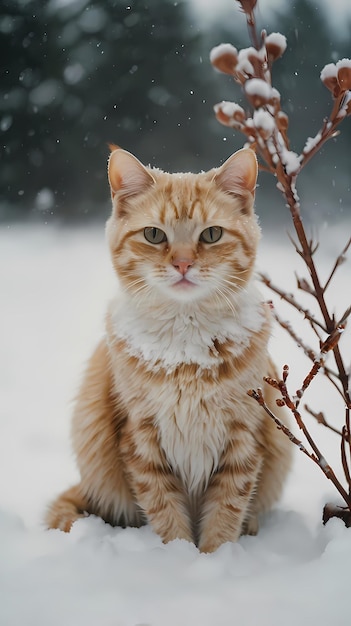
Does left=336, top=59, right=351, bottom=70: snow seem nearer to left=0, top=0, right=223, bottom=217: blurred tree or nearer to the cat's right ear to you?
the cat's right ear

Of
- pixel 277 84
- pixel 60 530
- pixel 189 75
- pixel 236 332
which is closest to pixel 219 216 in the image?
pixel 236 332

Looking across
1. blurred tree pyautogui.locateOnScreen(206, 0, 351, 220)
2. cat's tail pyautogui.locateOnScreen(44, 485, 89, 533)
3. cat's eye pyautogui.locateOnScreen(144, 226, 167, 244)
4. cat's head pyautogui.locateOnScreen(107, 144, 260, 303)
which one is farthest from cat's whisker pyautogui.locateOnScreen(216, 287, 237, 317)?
blurred tree pyautogui.locateOnScreen(206, 0, 351, 220)

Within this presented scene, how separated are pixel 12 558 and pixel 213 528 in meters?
0.35

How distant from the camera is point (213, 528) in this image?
44.3 inches

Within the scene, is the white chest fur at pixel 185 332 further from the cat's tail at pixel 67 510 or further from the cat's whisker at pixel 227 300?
the cat's tail at pixel 67 510

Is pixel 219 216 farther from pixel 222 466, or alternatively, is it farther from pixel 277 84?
pixel 277 84

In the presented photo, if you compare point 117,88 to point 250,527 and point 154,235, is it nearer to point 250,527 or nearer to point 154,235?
point 154,235

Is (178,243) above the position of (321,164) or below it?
below

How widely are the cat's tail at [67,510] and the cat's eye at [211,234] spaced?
0.60m

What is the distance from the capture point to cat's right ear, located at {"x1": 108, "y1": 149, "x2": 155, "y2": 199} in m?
1.07

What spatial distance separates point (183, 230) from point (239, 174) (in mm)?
148

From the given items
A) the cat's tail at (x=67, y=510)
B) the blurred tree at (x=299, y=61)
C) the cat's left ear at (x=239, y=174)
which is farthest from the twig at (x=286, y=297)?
the blurred tree at (x=299, y=61)

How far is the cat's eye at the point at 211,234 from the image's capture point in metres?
1.05

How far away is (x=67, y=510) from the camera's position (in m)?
1.25
